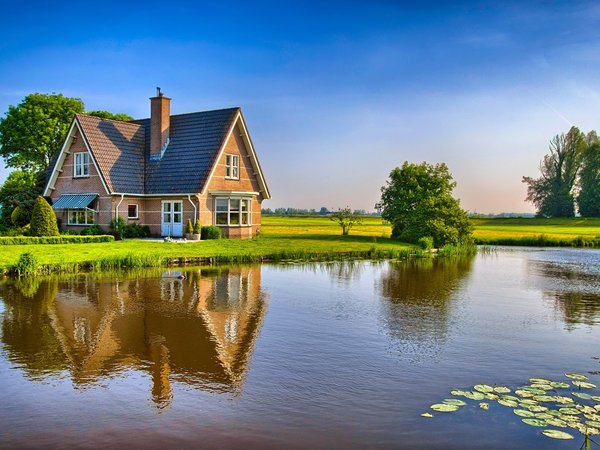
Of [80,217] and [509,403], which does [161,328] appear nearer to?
[509,403]

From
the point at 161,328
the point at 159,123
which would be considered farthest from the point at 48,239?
the point at 161,328

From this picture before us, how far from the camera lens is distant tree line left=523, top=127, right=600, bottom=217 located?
79.8 metres

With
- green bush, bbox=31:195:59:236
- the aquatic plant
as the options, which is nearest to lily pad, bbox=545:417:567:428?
the aquatic plant

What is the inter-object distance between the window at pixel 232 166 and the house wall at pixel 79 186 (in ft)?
24.9

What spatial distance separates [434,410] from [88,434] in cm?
458

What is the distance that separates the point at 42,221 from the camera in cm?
3050

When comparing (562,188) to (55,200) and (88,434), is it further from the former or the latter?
(88,434)

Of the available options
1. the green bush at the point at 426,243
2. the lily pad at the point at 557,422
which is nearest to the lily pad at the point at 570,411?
the lily pad at the point at 557,422

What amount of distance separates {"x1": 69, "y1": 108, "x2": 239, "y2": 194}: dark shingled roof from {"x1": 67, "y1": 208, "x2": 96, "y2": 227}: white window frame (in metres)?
2.65

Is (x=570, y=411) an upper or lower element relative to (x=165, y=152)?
lower

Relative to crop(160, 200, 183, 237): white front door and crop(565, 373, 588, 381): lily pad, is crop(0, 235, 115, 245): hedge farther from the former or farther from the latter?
crop(565, 373, 588, 381): lily pad

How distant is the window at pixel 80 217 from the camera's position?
117ft

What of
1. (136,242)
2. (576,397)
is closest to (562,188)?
(136,242)

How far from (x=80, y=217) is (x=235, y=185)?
1011cm
